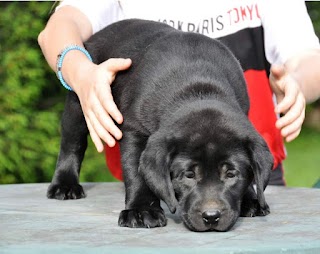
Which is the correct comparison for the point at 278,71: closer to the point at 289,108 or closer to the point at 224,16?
the point at 289,108

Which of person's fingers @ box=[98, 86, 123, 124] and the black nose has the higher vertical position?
person's fingers @ box=[98, 86, 123, 124]

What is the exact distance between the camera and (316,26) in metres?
8.85

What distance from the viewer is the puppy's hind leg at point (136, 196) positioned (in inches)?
122

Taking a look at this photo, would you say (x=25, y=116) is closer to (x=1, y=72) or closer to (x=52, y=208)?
(x=1, y=72)

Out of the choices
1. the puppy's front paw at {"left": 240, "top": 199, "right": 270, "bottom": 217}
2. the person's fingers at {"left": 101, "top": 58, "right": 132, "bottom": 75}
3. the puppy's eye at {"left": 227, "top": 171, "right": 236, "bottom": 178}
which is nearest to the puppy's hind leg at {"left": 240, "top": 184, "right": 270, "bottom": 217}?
the puppy's front paw at {"left": 240, "top": 199, "right": 270, "bottom": 217}

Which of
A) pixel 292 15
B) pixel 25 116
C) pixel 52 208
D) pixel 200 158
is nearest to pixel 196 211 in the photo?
pixel 200 158

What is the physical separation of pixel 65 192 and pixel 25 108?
2.26m

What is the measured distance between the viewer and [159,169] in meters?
3.25

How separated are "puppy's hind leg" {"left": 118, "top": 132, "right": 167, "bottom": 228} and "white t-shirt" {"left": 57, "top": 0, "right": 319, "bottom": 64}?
1.05 meters

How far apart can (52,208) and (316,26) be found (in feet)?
19.3

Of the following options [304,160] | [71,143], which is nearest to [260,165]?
[71,143]

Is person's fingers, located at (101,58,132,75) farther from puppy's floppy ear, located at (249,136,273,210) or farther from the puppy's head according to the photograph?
puppy's floppy ear, located at (249,136,273,210)

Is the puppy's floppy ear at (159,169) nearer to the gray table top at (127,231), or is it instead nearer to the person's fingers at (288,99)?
the gray table top at (127,231)

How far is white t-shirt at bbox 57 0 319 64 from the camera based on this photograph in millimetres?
4426
